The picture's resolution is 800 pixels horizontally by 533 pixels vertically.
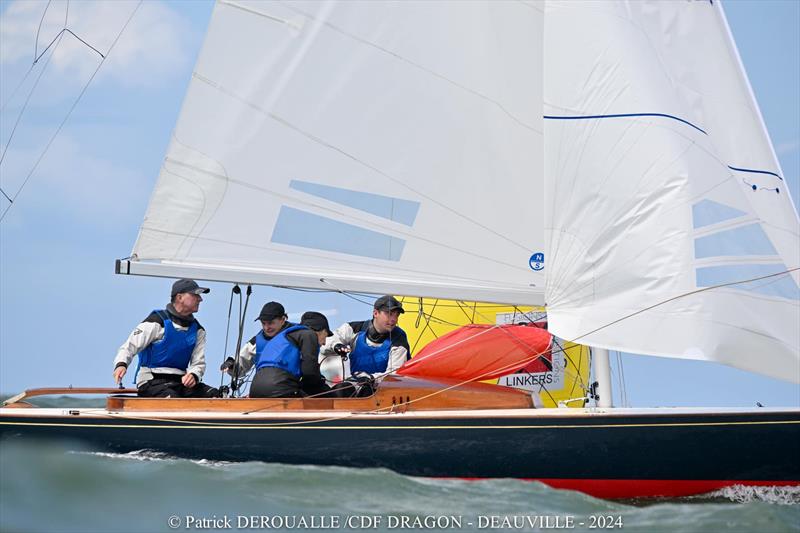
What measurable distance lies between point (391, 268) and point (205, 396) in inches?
71.0

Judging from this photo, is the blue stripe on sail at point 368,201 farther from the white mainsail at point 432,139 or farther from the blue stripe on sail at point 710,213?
the blue stripe on sail at point 710,213

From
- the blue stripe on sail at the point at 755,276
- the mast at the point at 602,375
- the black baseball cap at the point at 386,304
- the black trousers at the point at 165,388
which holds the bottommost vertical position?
the black trousers at the point at 165,388

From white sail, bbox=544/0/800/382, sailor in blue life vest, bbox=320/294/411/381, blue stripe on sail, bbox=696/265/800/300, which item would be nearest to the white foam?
white sail, bbox=544/0/800/382

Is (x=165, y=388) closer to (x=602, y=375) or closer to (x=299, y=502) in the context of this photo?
(x=299, y=502)

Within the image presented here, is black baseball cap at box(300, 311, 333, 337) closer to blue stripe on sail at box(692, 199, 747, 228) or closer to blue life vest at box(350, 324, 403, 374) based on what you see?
blue life vest at box(350, 324, 403, 374)

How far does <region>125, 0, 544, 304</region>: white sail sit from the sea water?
1.46 meters

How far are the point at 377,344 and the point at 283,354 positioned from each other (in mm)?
1003

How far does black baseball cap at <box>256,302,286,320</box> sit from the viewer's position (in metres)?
7.35

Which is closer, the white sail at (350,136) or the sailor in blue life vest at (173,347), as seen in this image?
the white sail at (350,136)

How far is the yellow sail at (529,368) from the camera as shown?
38.6 feet

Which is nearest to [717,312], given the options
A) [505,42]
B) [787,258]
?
[787,258]

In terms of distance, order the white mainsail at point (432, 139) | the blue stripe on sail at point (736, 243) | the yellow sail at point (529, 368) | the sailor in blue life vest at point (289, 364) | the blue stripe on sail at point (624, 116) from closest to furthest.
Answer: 1. the blue stripe on sail at point (736, 243)
2. the blue stripe on sail at point (624, 116)
3. the white mainsail at point (432, 139)
4. the sailor in blue life vest at point (289, 364)
5. the yellow sail at point (529, 368)

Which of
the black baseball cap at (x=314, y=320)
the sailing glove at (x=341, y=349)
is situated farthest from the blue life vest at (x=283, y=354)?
the black baseball cap at (x=314, y=320)

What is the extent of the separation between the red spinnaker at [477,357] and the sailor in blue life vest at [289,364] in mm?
615
